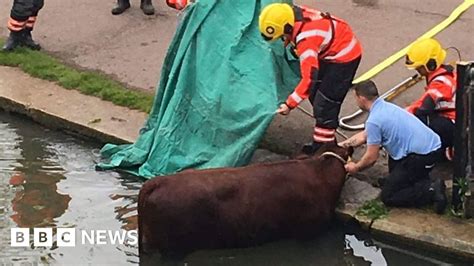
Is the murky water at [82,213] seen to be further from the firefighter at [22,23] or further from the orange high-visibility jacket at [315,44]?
the firefighter at [22,23]

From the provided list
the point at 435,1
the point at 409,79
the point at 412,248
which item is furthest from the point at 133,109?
the point at 435,1

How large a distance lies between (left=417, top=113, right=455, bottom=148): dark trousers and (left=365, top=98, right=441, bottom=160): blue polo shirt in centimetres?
39

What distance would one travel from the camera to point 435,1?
13164 millimetres

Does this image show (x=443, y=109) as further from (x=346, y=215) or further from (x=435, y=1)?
(x=435, y=1)

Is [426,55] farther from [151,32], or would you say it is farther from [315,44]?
[151,32]

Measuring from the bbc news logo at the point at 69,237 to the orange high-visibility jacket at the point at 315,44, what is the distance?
1.75 meters

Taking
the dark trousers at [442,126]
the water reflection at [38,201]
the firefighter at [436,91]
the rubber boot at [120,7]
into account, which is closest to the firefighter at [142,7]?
the rubber boot at [120,7]

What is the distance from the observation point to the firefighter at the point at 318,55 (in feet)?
29.0

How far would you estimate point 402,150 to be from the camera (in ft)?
27.7

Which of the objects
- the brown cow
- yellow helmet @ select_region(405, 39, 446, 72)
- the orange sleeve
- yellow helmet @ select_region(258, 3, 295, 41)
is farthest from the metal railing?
yellow helmet @ select_region(258, 3, 295, 41)

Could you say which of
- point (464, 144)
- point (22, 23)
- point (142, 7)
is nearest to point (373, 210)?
point (464, 144)

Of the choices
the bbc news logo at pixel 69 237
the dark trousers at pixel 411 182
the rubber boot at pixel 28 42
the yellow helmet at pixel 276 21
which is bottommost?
the bbc news logo at pixel 69 237

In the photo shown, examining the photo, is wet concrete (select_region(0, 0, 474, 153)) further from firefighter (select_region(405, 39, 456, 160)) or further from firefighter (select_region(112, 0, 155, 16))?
firefighter (select_region(405, 39, 456, 160))

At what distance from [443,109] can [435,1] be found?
4.52m
